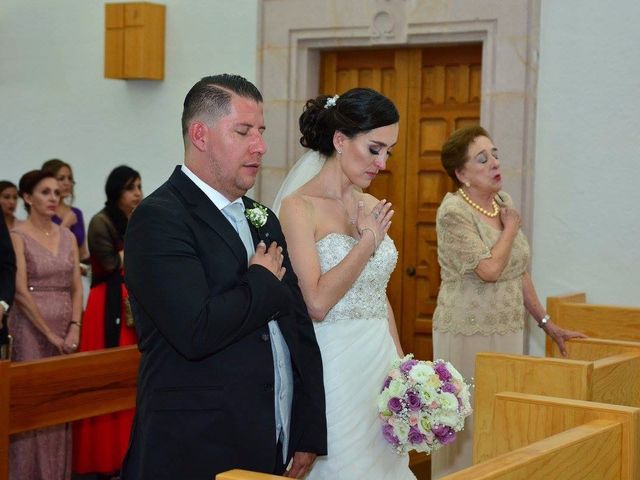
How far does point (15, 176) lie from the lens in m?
8.78

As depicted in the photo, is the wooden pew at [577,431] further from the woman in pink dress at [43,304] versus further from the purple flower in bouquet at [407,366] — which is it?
the woman in pink dress at [43,304]

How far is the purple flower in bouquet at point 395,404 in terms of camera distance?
11.2 ft

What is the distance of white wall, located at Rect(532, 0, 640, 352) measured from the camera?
6387 mm

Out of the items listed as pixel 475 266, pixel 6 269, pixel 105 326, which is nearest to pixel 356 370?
pixel 475 266

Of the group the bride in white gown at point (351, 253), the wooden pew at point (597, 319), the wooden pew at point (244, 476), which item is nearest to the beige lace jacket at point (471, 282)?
the wooden pew at point (597, 319)

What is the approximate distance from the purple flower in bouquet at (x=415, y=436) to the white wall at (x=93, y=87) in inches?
185

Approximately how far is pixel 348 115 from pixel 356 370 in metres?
0.86

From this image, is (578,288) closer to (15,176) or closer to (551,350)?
(551,350)

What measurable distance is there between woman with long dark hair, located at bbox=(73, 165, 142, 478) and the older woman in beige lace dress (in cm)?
201

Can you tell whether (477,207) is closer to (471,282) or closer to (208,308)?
(471,282)

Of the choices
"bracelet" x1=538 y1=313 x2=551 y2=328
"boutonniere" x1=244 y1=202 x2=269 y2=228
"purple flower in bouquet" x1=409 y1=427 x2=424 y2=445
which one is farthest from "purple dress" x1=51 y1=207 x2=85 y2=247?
"boutonniere" x1=244 y1=202 x2=269 y2=228

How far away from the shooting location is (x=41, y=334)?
594 cm

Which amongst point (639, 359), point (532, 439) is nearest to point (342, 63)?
point (639, 359)

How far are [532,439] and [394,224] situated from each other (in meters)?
4.39
